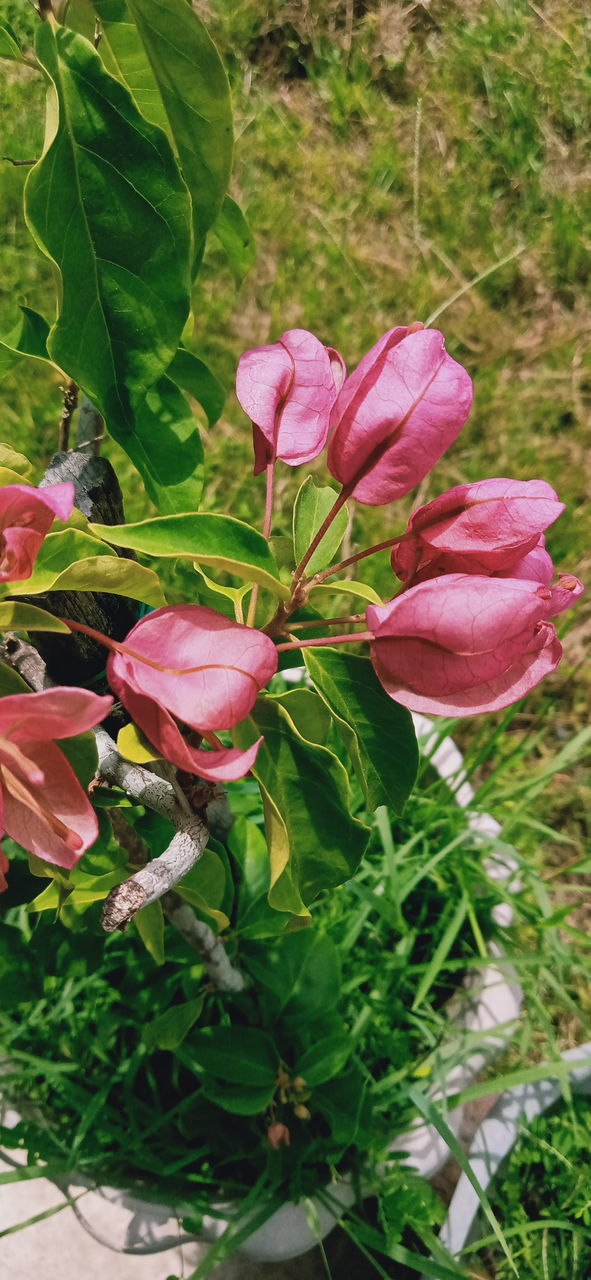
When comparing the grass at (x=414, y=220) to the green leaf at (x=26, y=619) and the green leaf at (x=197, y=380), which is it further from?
the green leaf at (x=26, y=619)

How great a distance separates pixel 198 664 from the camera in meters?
0.36

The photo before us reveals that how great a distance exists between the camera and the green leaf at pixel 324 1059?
816 mm

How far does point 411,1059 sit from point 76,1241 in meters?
0.40

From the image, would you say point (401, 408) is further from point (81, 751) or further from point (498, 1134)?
point (498, 1134)

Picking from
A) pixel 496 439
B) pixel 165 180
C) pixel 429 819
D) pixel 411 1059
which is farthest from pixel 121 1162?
pixel 496 439

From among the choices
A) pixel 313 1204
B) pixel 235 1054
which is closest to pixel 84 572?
pixel 235 1054

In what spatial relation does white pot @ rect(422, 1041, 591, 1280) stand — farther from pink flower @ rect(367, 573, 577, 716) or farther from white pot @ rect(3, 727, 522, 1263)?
pink flower @ rect(367, 573, 577, 716)

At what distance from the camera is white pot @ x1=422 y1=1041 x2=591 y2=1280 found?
873 mm

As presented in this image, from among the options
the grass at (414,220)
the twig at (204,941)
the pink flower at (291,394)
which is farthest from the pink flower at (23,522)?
the grass at (414,220)

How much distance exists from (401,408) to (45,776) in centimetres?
21

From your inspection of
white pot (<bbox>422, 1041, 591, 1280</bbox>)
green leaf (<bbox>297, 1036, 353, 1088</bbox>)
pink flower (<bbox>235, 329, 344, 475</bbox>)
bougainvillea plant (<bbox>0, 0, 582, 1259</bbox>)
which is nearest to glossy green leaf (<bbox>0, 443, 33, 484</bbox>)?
bougainvillea plant (<bbox>0, 0, 582, 1259</bbox>)

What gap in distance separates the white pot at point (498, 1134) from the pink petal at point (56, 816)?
2.39 ft

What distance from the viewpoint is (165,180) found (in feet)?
1.19

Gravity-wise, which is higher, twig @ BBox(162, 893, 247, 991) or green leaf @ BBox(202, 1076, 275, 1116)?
twig @ BBox(162, 893, 247, 991)
